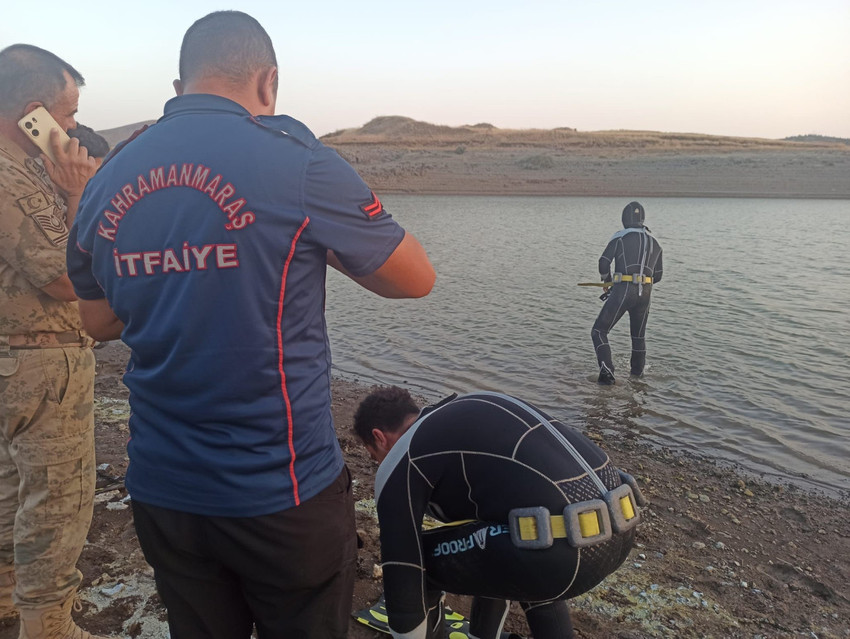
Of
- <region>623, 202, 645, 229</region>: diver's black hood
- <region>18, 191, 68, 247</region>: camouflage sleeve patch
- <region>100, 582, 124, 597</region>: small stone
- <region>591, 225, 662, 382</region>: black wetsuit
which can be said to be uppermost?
<region>18, 191, 68, 247</region>: camouflage sleeve patch

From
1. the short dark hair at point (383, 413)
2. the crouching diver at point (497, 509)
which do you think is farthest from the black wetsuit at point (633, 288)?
the crouching diver at point (497, 509)

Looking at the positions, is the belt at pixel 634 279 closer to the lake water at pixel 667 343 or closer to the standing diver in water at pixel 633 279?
the standing diver in water at pixel 633 279

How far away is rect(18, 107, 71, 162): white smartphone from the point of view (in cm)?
246

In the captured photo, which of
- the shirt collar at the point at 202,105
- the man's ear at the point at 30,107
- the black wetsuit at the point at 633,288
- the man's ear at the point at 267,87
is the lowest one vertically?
the black wetsuit at the point at 633,288

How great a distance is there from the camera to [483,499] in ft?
7.88

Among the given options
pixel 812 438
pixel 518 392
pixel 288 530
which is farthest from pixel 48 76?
pixel 812 438

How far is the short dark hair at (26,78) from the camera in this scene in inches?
97.7

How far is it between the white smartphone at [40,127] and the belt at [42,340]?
2.21 feet

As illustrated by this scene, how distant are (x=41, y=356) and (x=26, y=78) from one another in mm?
1044

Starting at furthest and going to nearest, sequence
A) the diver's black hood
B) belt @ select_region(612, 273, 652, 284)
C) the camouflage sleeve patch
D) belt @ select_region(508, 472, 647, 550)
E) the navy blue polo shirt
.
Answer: the diver's black hood, belt @ select_region(612, 273, 652, 284), the camouflage sleeve patch, belt @ select_region(508, 472, 647, 550), the navy blue polo shirt

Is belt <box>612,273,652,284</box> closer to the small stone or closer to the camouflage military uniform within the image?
the small stone

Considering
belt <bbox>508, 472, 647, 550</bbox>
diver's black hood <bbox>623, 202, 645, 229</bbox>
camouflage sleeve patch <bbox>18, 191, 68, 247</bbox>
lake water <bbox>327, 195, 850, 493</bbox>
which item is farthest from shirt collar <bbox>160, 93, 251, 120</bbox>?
diver's black hood <bbox>623, 202, 645, 229</bbox>

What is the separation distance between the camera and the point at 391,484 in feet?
8.06

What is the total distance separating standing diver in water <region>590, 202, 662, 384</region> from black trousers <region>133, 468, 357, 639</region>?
727 centimetres
